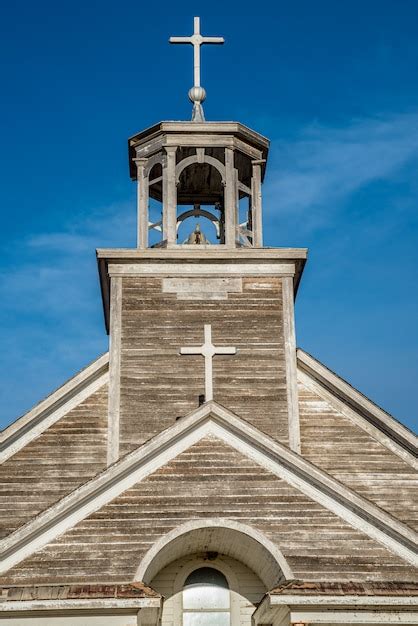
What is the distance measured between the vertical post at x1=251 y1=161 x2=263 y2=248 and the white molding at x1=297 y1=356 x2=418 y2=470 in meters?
2.77

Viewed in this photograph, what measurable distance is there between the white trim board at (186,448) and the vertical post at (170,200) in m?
6.41

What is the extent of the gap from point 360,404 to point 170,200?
220 inches

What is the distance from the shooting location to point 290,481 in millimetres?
13953

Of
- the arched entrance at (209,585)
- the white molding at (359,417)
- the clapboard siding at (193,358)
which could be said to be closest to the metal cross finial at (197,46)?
the clapboard siding at (193,358)

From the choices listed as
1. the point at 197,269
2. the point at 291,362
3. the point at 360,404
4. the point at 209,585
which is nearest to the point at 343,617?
the point at 209,585

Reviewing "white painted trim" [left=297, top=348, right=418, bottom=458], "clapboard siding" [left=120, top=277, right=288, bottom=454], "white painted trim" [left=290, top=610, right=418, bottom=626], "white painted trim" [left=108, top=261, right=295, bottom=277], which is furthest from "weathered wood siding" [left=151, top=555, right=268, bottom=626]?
"white painted trim" [left=108, top=261, right=295, bottom=277]

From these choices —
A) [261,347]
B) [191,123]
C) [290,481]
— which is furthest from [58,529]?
[191,123]

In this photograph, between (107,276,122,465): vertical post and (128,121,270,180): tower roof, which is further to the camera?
(128,121,270,180): tower roof

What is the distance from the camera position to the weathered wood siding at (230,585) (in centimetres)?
1576

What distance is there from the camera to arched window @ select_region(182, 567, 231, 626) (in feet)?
51.9

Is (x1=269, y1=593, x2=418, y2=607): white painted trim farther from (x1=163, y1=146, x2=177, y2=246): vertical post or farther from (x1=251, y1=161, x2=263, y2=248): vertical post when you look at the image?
(x1=251, y1=161, x2=263, y2=248): vertical post

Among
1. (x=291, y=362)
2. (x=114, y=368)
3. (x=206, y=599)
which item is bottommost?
(x=206, y=599)

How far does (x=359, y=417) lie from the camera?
60.1 feet

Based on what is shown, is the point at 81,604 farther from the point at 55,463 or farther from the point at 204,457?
the point at 55,463
